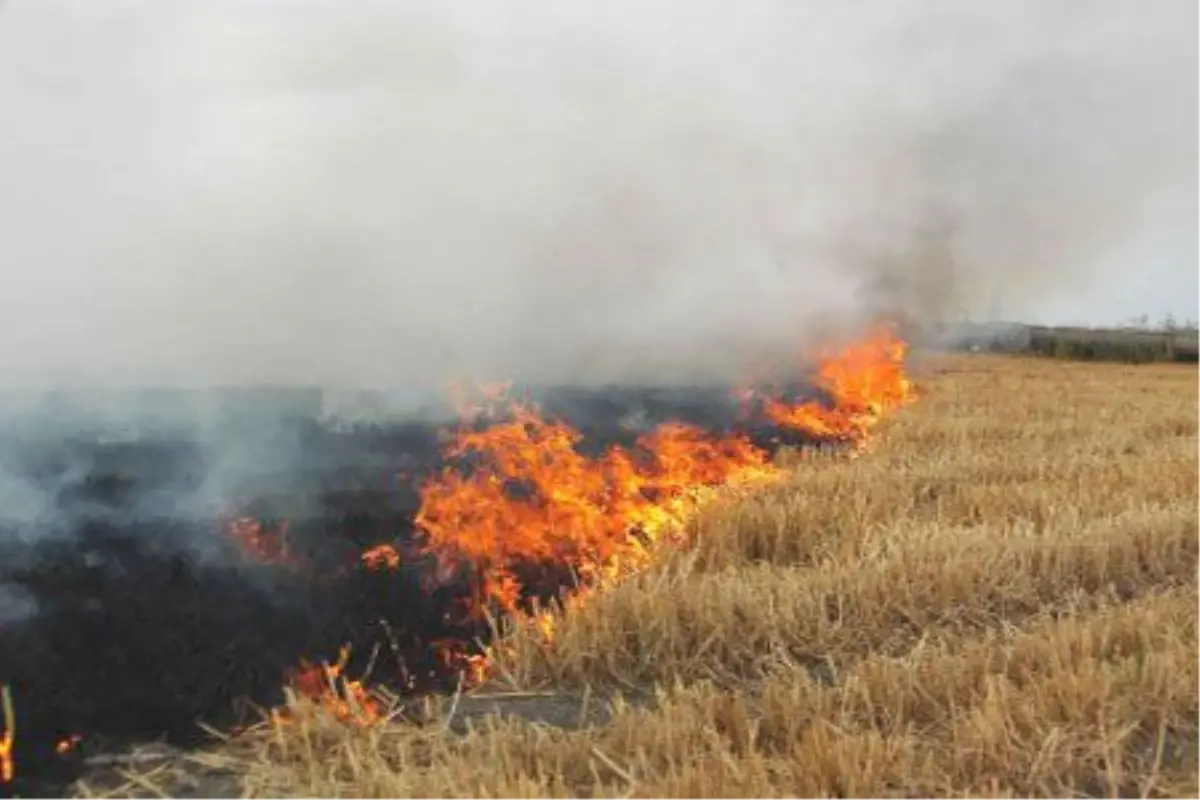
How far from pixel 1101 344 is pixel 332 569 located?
46724mm

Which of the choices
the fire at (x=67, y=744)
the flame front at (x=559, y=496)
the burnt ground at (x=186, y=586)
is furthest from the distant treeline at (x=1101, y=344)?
the fire at (x=67, y=744)

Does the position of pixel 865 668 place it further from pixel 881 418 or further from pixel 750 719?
pixel 881 418

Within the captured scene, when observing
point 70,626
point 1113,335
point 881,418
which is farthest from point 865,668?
point 1113,335

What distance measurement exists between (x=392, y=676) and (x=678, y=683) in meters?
1.54

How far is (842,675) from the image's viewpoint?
593 cm

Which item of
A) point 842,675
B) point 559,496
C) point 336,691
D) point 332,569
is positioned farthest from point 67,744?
point 559,496

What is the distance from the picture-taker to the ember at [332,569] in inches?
211

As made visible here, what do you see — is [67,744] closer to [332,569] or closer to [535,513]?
[332,569]

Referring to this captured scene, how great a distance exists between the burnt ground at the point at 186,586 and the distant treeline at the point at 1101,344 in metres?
40.2

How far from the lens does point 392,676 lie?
6.00m

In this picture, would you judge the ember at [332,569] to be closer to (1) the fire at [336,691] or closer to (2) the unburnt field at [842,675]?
(1) the fire at [336,691]

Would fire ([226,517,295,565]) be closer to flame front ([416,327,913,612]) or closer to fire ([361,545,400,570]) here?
fire ([361,545,400,570])

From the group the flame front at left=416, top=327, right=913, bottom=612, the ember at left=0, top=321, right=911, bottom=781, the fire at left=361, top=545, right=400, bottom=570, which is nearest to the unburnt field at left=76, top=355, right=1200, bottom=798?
the ember at left=0, top=321, right=911, bottom=781

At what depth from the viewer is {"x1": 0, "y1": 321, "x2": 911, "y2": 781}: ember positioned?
5.36 meters
